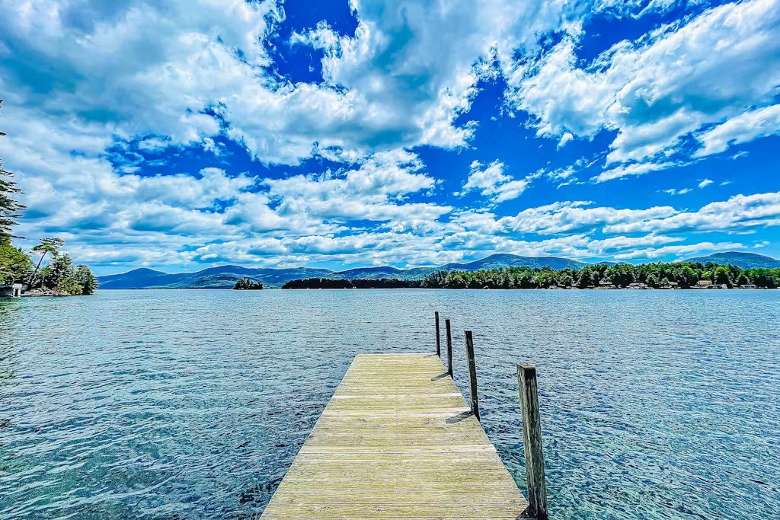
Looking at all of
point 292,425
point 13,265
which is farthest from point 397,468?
point 13,265

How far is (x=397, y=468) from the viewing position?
7605 mm

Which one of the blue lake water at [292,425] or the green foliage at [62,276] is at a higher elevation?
the green foliage at [62,276]

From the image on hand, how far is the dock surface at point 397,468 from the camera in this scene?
6.14 m

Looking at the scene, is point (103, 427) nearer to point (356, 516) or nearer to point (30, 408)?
point (30, 408)

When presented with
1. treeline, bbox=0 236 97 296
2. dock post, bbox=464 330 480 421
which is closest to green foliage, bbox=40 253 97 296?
treeline, bbox=0 236 97 296

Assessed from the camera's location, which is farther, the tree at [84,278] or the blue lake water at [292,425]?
the tree at [84,278]

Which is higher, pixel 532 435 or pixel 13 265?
pixel 13 265

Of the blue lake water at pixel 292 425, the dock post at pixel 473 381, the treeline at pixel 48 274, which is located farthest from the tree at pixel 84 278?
the dock post at pixel 473 381

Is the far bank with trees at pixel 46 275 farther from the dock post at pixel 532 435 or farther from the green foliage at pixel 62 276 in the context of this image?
the dock post at pixel 532 435

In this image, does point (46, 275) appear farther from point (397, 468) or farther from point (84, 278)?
point (397, 468)

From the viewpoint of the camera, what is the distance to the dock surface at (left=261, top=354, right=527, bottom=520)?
6137mm

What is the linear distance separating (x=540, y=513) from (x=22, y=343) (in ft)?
134

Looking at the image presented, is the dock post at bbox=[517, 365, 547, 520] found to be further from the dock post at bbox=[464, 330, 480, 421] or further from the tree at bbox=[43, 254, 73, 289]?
the tree at bbox=[43, 254, 73, 289]

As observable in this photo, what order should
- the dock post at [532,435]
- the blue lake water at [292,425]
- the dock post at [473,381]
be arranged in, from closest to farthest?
the dock post at [532,435] → the blue lake water at [292,425] → the dock post at [473,381]
